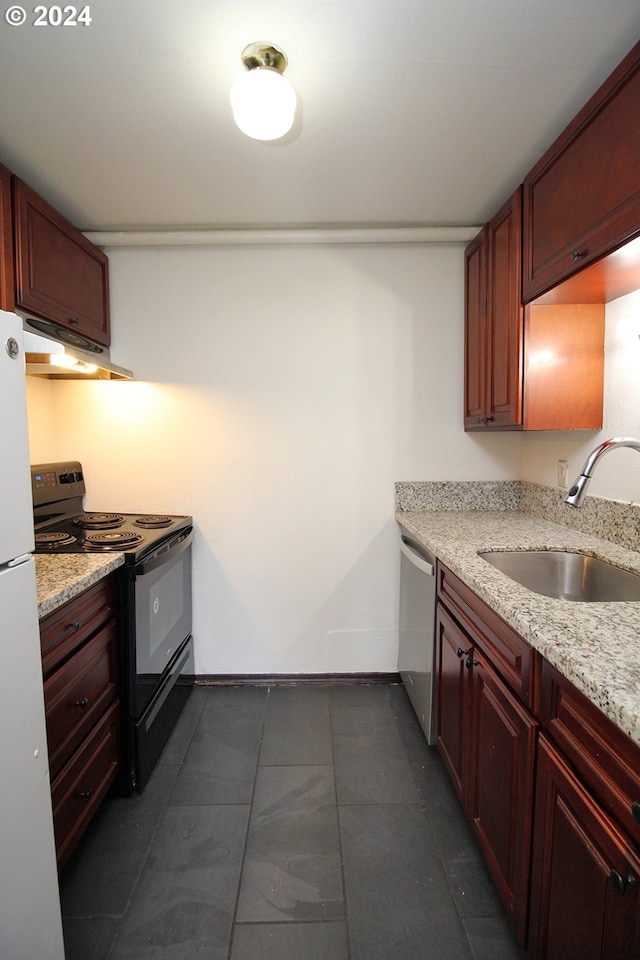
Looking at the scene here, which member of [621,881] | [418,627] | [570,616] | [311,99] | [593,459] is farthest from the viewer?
[418,627]

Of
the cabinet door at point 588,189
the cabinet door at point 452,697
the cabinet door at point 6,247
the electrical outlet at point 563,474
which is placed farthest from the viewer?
the electrical outlet at point 563,474

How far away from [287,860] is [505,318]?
208 cm

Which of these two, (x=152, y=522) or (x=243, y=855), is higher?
(x=152, y=522)

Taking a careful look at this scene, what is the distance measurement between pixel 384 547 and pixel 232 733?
1.14 m

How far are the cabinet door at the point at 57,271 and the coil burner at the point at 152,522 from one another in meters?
0.90

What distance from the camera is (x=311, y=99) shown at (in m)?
1.32

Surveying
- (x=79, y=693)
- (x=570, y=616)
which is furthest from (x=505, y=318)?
(x=79, y=693)

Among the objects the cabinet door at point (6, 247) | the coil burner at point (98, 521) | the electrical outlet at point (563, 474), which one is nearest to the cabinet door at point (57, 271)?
the cabinet door at point (6, 247)

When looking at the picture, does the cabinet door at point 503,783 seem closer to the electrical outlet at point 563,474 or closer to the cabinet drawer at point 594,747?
the cabinet drawer at point 594,747

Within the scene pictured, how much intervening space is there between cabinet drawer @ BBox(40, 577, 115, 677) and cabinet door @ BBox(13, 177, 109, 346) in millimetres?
1087

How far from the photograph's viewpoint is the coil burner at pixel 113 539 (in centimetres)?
162

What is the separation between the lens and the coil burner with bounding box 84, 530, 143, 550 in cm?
162

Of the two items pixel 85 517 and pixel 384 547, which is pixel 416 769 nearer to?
pixel 384 547

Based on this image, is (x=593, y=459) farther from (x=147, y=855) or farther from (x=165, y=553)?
(x=147, y=855)
